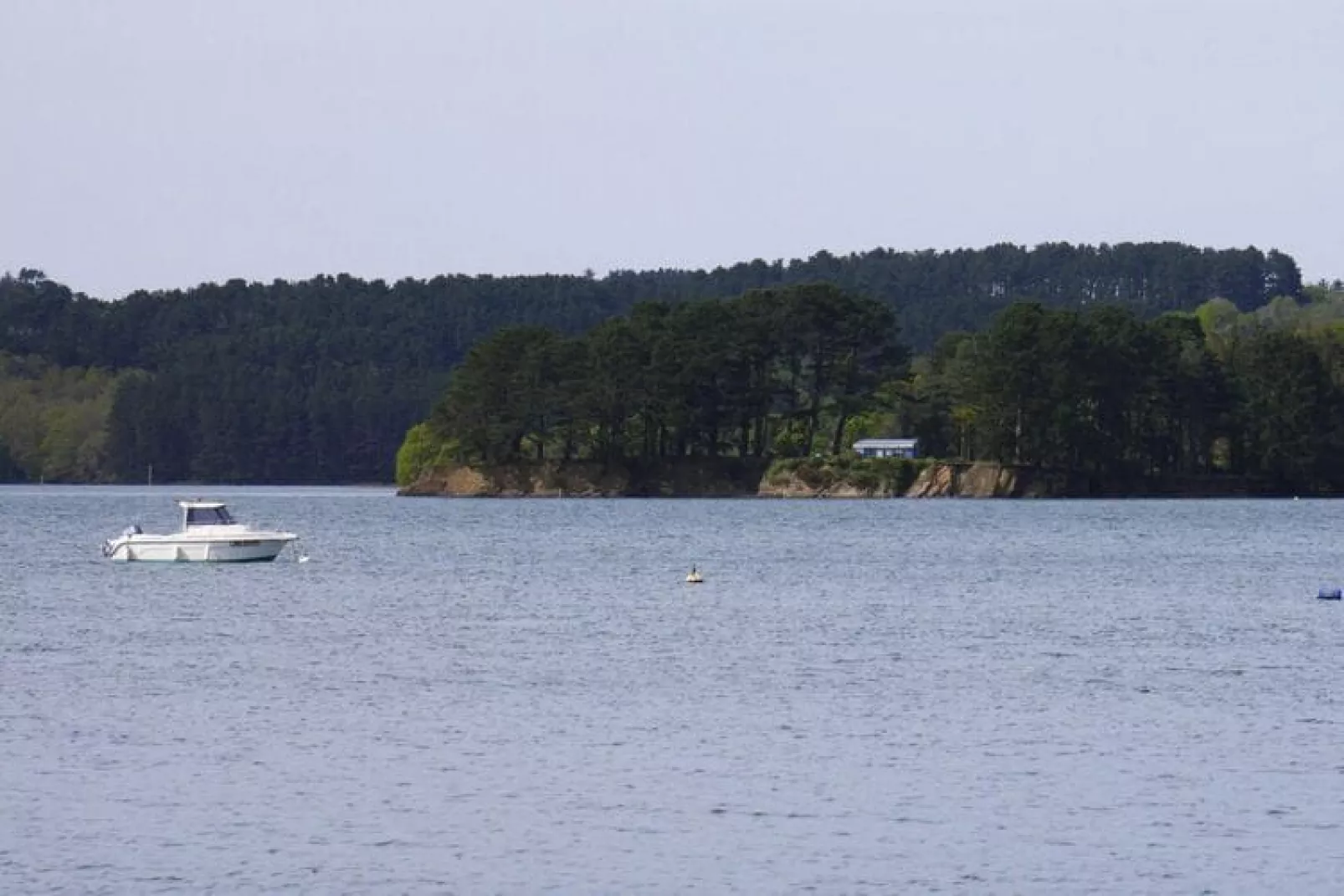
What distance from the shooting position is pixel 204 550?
3654 inches

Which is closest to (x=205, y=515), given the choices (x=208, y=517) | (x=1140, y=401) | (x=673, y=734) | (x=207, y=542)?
(x=208, y=517)

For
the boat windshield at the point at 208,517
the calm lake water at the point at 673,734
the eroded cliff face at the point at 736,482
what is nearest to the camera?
the calm lake water at the point at 673,734

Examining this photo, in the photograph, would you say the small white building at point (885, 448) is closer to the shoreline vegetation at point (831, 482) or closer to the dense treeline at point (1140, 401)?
the shoreline vegetation at point (831, 482)

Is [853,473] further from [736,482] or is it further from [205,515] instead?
[205,515]

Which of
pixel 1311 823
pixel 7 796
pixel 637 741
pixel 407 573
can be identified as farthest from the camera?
pixel 407 573

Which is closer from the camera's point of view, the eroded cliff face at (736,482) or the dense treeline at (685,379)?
the eroded cliff face at (736,482)

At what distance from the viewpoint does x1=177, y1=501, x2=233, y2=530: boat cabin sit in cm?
9431

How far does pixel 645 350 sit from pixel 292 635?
422 ft

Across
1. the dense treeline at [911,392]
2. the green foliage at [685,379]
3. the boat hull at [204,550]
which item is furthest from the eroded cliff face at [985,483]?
the boat hull at [204,550]

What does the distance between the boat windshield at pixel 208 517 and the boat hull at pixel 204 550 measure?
4.50 feet

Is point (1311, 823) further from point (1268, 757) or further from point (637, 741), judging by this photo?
point (637, 741)

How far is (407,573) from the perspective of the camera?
89.7 metres

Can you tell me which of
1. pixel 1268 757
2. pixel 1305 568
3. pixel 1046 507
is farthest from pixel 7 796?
pixel 1046 507

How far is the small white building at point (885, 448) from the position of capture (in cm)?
19212
